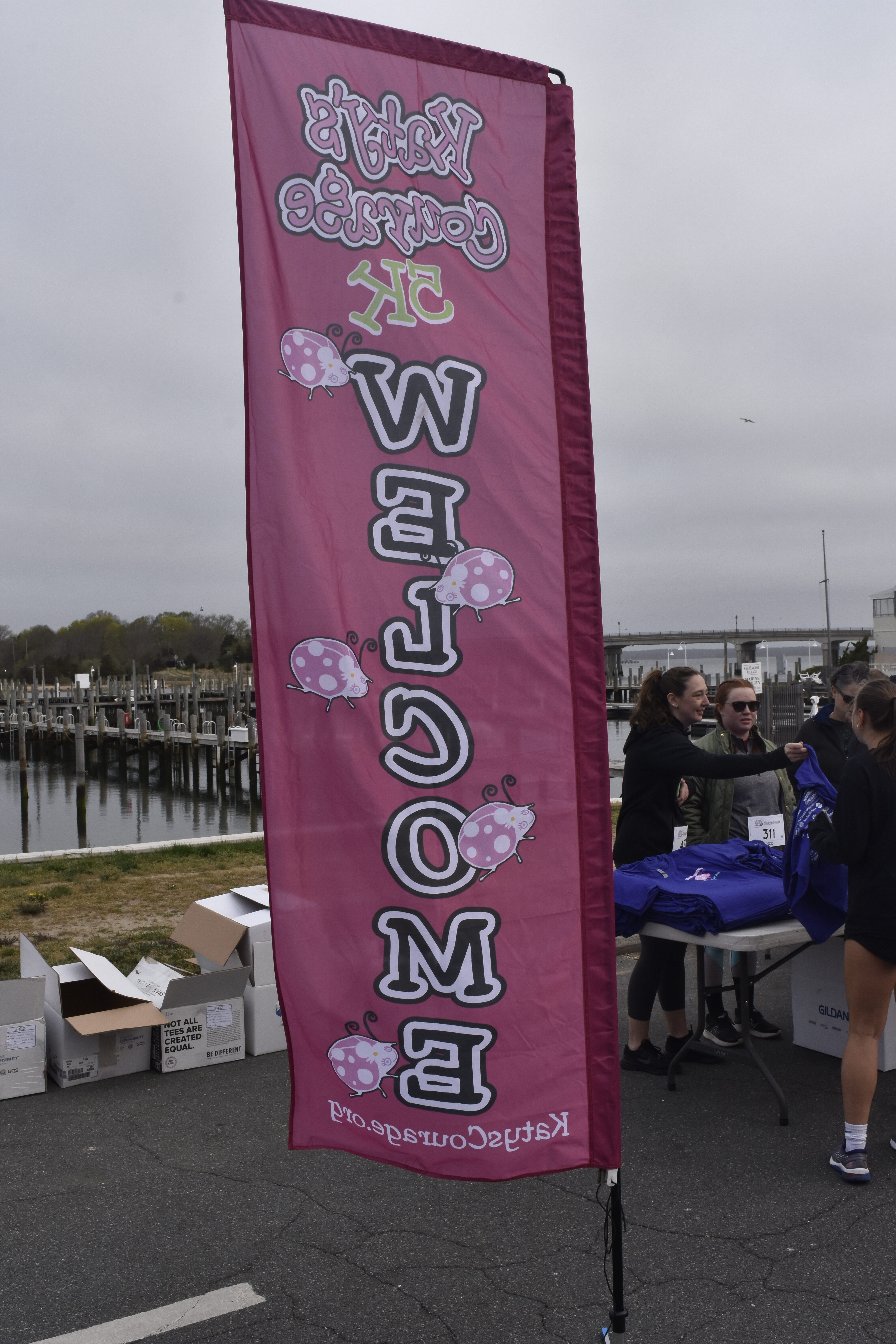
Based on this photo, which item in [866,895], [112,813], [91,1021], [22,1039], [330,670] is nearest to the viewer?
[330,670]

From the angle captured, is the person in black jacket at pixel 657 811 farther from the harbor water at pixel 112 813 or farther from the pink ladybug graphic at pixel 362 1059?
the harbor water at pixel 112 813

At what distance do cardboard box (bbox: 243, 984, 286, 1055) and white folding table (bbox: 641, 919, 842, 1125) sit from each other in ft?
6.39

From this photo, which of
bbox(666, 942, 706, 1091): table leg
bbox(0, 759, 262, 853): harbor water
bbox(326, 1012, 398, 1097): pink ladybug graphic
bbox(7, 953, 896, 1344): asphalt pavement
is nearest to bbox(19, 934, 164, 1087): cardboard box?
bbox(7, 953, 896, 1344): asphalt pavement

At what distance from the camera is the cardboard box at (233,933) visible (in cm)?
519

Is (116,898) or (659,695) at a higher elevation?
(659,695)

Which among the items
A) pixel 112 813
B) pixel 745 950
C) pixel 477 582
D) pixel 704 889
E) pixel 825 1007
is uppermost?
pixel 477 582

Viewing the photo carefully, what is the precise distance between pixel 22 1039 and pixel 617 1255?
3.13 meters

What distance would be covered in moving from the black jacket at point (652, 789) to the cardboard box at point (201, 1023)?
2011mm

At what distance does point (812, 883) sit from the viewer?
4.04m

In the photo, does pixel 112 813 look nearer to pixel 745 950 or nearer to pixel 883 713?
pixel 745 950

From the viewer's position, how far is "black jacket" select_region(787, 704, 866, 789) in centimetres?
478

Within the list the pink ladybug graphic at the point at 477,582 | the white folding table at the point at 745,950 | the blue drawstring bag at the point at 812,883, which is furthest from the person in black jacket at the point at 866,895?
the pink ladybug graphic at the point at 477,582

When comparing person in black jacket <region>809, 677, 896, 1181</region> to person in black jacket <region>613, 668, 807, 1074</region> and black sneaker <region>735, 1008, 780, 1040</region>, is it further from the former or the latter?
black sneaker <region>735, 1008, 780, 1040</region>

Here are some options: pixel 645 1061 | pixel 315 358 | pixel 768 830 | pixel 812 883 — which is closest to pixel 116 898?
pixel 645 1061
